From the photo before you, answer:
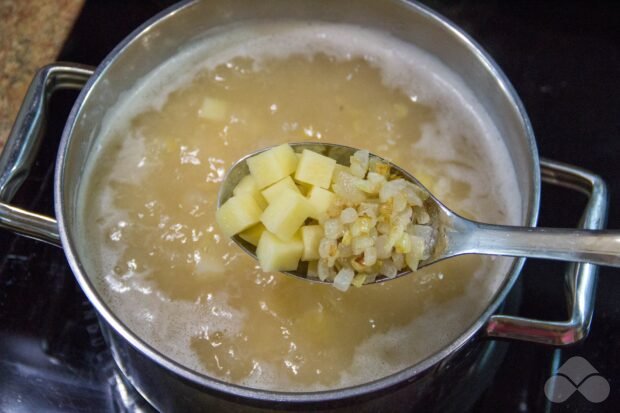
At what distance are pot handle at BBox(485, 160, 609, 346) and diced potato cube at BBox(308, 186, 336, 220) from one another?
0.26 m

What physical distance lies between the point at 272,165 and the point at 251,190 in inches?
1.9

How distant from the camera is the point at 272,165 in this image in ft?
3.23

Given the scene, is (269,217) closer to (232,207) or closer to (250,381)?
(232,207)

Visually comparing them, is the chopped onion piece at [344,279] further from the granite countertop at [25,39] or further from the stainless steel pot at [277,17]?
the granite countertop at [25,39]

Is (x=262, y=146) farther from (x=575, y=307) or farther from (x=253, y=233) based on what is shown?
(x=575, y=307)

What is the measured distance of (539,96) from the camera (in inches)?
58.1

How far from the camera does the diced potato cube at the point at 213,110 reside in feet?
4.07

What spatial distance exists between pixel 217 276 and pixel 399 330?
11.3 inches

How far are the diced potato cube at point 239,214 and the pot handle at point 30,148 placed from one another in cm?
24

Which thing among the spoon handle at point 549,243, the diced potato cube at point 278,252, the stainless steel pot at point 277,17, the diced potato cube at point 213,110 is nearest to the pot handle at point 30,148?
the stainless steel pot at point 277,17

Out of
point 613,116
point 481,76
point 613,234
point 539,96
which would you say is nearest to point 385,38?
point 481,76

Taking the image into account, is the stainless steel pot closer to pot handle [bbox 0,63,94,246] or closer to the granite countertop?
pot handle [bbox 0,63,94,246]

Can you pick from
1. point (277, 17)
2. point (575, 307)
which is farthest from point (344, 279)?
point (277, 17)

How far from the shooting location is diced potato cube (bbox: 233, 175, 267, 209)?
100cm
